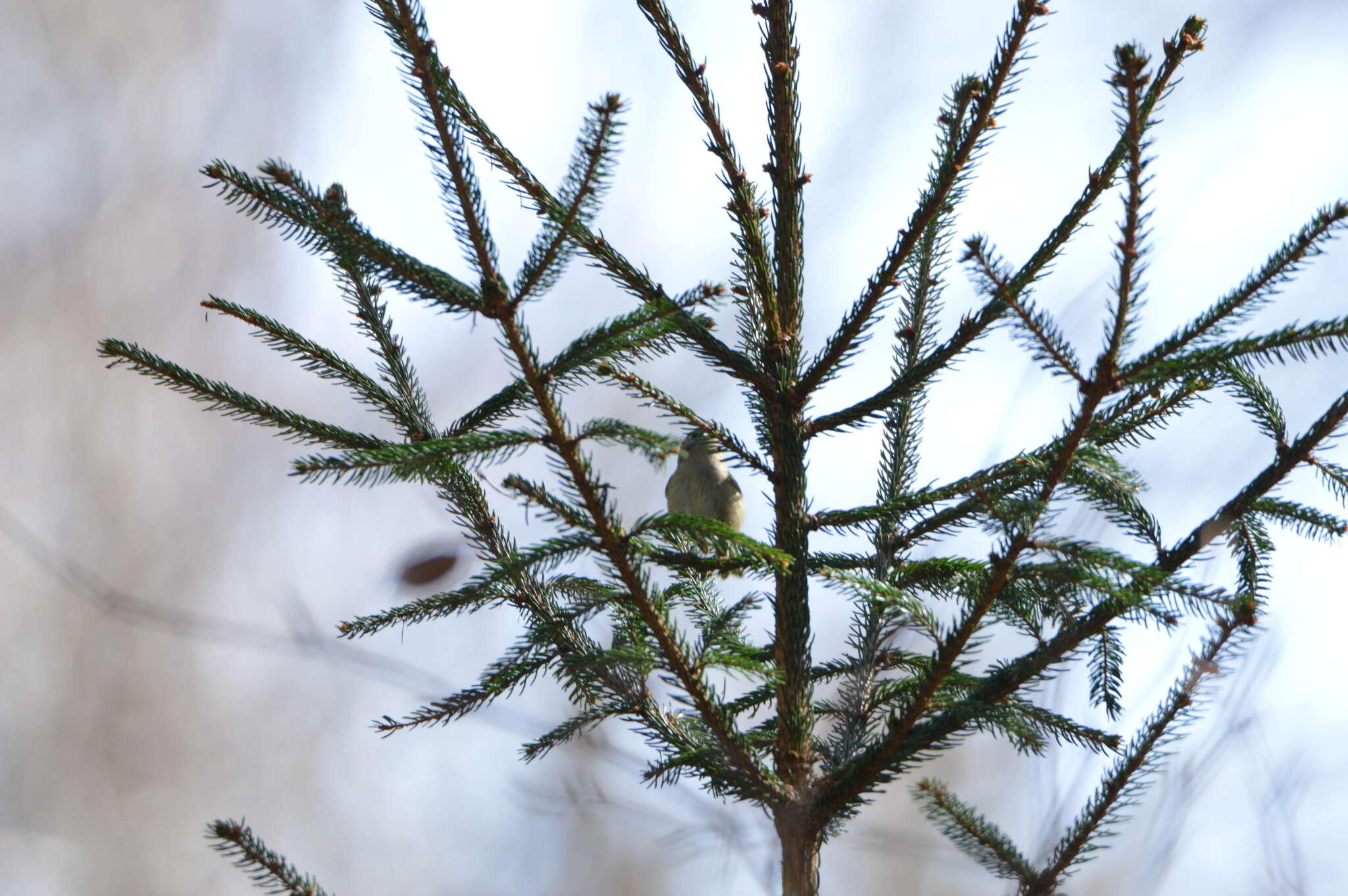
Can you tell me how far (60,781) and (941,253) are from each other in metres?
1.94

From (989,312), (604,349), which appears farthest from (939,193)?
(604,349)

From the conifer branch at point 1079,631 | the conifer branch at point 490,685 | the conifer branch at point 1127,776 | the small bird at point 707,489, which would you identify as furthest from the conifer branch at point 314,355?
the conifer branch at point 1127,776

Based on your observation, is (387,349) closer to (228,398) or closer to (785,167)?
(228,398)

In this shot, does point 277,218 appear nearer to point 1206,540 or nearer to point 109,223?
point 1206,540

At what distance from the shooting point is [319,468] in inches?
22.8

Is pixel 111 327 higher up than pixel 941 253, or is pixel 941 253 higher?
pixel 111 327

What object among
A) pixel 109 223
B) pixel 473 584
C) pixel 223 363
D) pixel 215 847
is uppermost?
pixel 109 223

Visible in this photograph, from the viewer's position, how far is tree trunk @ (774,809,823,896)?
0.72 meters

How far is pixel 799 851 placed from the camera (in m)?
0.73

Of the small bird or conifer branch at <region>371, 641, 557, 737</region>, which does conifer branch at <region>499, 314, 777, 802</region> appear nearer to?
conifer branch at <region>371, 641, 557, 737</region>

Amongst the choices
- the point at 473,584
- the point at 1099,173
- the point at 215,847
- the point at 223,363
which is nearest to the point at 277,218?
the point at 473,584

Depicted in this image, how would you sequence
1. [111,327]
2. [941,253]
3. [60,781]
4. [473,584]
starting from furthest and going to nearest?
[111,327]
[60,781]
[941,253]
[473,584]

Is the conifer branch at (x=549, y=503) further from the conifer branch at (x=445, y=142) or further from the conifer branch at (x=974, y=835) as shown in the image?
the conifer branch at (x=974, y=835)

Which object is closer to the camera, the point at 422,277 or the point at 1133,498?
the point at 422,277
